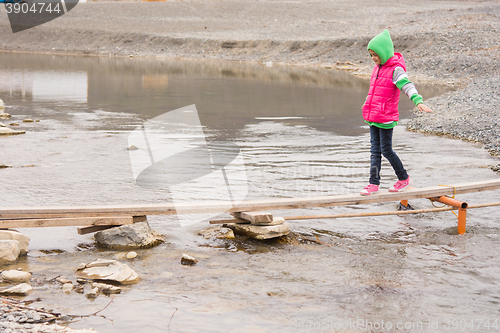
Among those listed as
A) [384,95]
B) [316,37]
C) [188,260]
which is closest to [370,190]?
[384,95]

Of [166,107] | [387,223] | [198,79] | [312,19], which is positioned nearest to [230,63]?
[198,79]

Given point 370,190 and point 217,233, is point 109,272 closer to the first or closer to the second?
point 217,233

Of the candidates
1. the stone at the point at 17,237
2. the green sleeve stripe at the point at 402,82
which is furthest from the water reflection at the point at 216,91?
the stone at the point at 17,237

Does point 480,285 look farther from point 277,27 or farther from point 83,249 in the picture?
point 277,27

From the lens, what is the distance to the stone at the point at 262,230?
653cm

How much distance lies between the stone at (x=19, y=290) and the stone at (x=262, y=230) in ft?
8.86

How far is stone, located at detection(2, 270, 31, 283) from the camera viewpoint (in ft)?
16.8

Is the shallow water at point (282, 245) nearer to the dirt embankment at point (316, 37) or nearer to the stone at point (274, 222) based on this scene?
the stone at point (274, 222)

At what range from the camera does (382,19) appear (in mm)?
45500

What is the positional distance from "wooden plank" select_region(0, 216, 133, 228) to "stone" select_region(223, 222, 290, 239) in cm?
142

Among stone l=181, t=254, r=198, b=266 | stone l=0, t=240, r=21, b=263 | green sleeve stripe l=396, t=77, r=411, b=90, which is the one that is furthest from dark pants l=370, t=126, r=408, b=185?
stone l=0, t=240, r=21, b=263

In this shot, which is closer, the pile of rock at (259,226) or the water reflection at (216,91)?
the pile of rock at (259,226)

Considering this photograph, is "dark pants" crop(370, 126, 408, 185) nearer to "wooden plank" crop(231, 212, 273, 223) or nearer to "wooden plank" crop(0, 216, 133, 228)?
"wooden plank" crop(231, 212, 273, 223)

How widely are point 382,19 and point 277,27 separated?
925 centimetres
